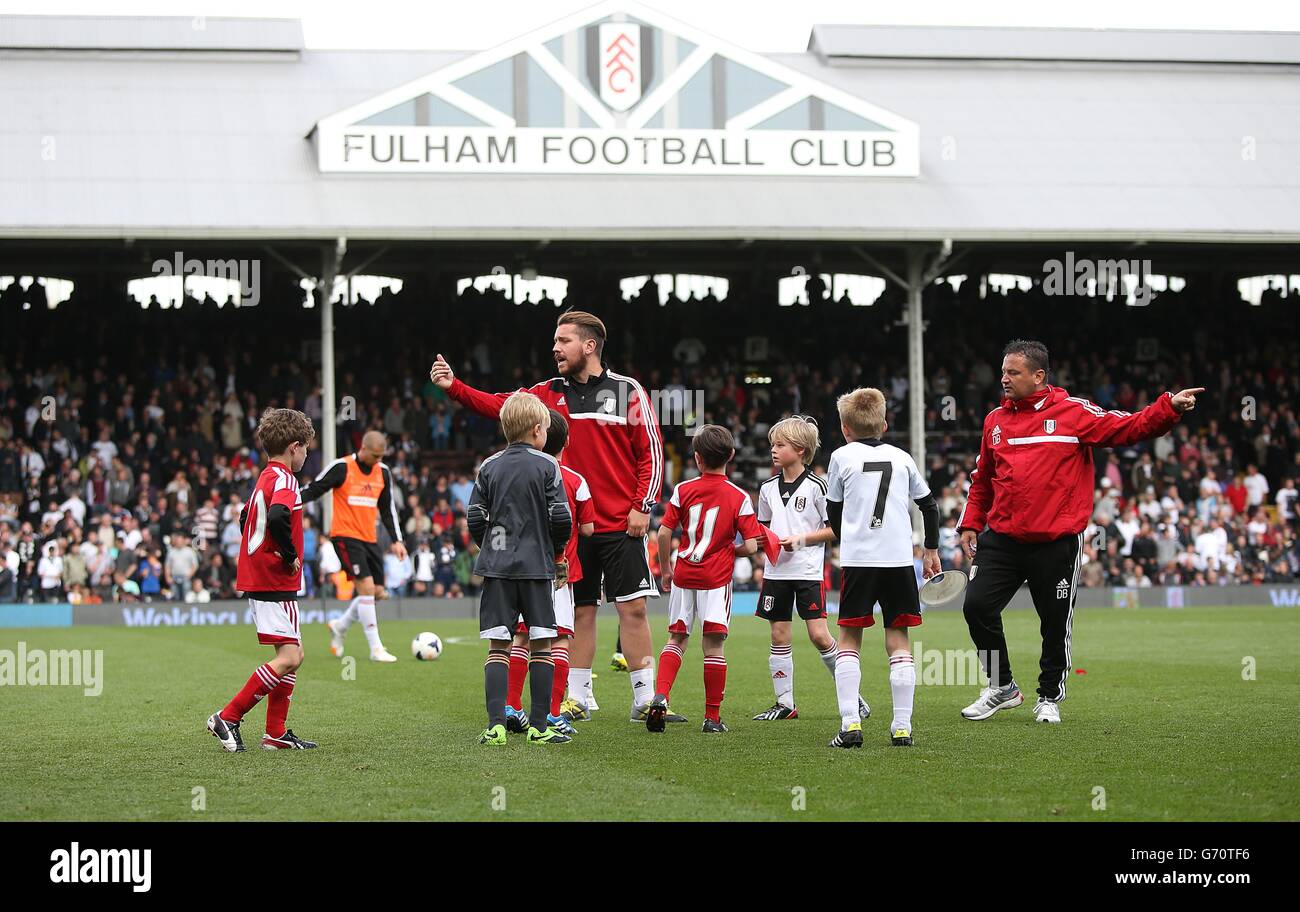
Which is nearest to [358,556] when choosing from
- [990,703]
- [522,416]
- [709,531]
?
[709,531]

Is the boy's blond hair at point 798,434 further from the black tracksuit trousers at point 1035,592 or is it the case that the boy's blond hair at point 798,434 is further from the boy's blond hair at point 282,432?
the boy's blond hair at point 282,432

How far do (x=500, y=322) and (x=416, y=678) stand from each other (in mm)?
17768

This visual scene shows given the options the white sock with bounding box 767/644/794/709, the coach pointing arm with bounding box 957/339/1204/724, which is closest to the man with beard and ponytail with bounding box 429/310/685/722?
the white sock with bounding box 767/644/794/709

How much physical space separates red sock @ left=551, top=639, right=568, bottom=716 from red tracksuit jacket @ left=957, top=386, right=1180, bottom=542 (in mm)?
2763

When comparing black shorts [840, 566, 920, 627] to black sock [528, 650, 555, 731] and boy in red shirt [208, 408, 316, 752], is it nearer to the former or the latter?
black sock [528, 650, 555, 731]

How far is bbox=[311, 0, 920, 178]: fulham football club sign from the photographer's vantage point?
26.1 meters

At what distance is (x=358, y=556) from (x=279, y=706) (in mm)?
6992

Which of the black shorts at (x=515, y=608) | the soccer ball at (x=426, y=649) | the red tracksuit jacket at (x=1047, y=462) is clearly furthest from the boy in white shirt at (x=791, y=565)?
the soccer ball at (x=426, y=649)

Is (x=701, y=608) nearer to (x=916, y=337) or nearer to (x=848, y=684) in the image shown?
(x=848, y=684)

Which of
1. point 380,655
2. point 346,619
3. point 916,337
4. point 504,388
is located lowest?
point 380,655

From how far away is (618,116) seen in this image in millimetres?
26719

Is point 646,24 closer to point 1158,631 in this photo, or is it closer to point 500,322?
point 500,322

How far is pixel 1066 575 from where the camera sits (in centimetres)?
935
